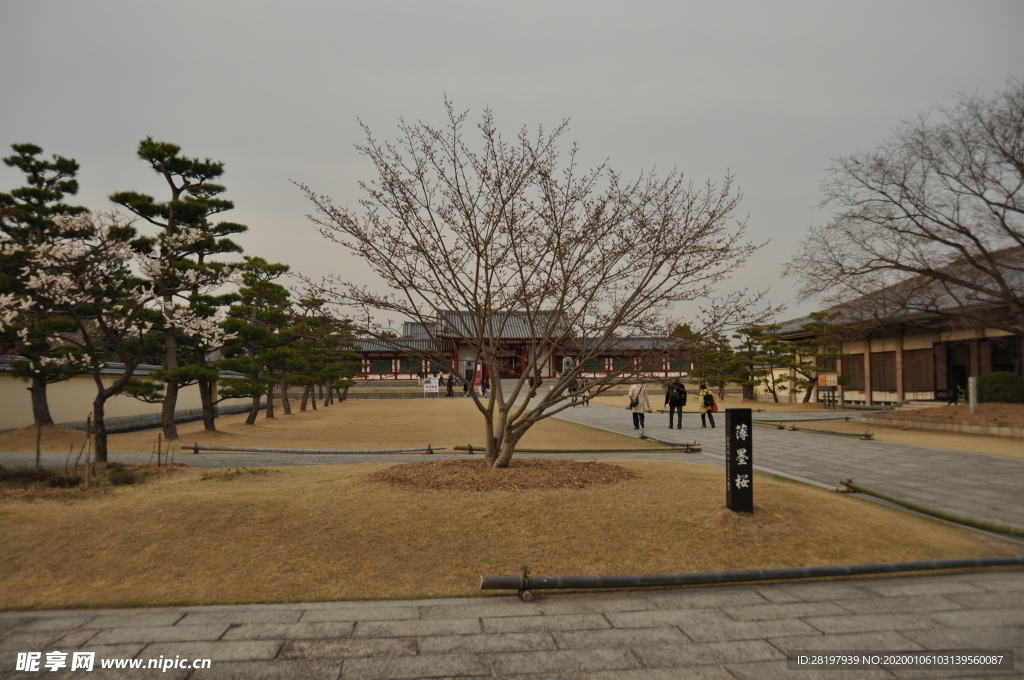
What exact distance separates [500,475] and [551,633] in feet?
10.2

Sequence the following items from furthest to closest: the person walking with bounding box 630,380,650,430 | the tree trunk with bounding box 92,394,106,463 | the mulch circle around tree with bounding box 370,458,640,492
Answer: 1. the person walking with bounding box 630,380,650,430
2. the tree trunk with bounding box 92,394,106,463
3. the mulch circle around tree with bounding box 370,458,640,492

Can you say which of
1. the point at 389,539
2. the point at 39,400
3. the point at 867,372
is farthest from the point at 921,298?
the point at 39,400

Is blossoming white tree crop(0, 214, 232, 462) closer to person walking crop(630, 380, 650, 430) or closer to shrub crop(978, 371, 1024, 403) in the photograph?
person walking crop(630, 380, 650, 430)

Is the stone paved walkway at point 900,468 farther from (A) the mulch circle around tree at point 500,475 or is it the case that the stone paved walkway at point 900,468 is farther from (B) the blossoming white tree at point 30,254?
(B) the blossoming white tree at point 30,254

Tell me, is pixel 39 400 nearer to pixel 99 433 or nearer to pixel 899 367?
pixel 99 433

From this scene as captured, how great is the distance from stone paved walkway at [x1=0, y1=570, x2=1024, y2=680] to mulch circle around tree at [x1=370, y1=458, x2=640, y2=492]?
2.08 meters

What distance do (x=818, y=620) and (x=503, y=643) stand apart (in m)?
2.25

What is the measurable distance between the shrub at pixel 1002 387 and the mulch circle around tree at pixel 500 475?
1622cm

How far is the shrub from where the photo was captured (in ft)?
57.7

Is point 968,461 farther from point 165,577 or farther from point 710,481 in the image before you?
point 165,577

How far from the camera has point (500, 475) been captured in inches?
280

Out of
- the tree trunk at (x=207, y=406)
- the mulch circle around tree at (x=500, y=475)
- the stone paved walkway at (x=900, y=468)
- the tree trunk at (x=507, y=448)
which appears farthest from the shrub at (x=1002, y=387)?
the tree trunk at (x=207, y=406)

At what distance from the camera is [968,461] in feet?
36.3

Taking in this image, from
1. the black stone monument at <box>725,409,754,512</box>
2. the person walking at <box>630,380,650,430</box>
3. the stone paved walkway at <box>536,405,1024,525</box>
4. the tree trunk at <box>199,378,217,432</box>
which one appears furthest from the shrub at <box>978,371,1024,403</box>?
the tree trunk at <box>199,378,217,432</box>
